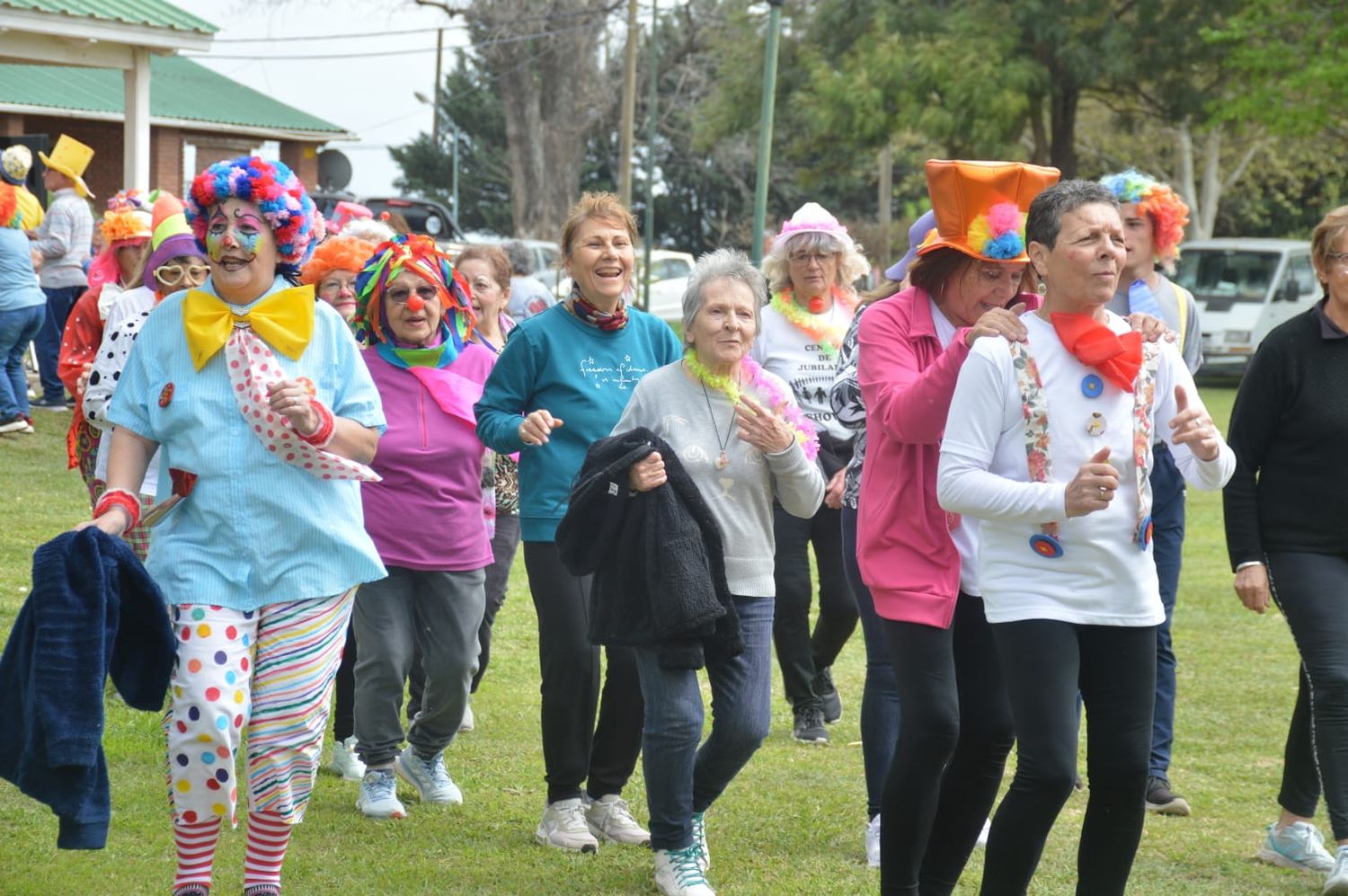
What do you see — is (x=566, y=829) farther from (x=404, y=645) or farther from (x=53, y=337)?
(x=53, y=337)

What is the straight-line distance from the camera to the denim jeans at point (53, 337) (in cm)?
1496

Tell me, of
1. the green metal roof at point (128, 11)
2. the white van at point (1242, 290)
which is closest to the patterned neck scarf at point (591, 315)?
the green metal roof at point (128, 11)

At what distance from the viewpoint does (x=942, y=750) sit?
4.46 meters

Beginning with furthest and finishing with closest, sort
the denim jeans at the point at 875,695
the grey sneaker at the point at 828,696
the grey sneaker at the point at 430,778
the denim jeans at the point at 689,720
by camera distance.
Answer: the grey sneaker at the point at 828,696 → the grey sneaker at the point at 430,778 → the denim jeans at the point at 875,695 → the denim jeans at the point at 689,720

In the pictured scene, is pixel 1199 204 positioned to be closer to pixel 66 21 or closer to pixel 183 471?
pixel 66 21

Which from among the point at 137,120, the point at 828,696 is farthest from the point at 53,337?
the point at 828,696

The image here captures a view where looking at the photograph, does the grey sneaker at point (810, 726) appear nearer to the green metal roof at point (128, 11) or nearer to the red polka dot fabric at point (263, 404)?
the red polka dot fabric at point (263, 404)

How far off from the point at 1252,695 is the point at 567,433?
453 centimetres

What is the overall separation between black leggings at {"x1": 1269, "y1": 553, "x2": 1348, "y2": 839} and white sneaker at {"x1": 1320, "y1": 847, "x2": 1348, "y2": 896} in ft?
0.19

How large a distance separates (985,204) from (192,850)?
9.07ft

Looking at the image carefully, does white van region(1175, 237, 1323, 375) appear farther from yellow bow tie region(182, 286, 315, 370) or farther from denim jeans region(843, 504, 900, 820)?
yellow bow tie region(182, 286, 315, 370)

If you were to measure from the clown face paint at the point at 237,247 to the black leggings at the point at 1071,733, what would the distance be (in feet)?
7.21

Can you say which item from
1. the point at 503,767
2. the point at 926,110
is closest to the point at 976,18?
the point at 926,110

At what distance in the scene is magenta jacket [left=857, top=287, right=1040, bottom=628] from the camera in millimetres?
4406
